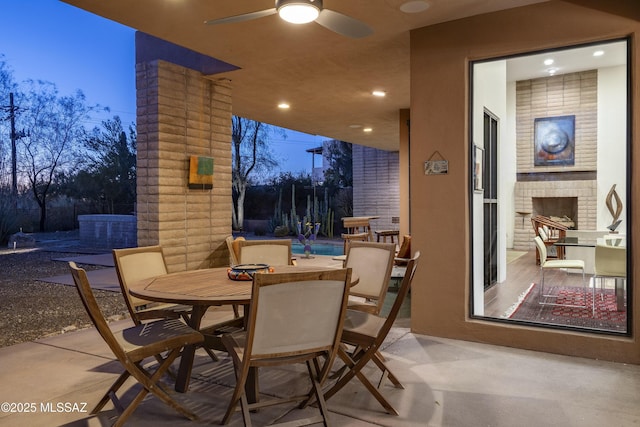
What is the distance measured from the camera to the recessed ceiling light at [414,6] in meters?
3.15

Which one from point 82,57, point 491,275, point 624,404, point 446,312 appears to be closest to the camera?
point 624,404

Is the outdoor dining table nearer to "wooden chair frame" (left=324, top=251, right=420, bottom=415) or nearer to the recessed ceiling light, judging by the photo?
"wooden chair frame" (left=324, top=251, right=420, bottom=415)

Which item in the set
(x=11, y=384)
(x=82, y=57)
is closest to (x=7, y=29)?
(x=82, y=57)

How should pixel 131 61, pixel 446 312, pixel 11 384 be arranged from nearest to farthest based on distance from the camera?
pixel 11 384 → pixel 446 312 → pixel 131 61

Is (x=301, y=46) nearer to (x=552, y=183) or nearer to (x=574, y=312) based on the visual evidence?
(x=574, y=312)

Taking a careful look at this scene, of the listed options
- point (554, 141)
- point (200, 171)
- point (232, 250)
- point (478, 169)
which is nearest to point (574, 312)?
point (478, 169)

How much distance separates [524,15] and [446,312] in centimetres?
229

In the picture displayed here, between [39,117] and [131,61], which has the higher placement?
[131,61]

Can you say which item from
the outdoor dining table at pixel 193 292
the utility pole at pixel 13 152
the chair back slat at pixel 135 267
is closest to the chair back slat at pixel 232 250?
the chair back slat at pixel 135 267

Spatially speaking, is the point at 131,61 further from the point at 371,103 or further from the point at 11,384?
the point at 11,384

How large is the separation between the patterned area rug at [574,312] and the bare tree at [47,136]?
1382cm

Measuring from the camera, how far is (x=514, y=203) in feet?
24.0

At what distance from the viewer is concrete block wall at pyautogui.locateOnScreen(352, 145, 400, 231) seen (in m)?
12.5

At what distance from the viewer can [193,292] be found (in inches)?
89.8
